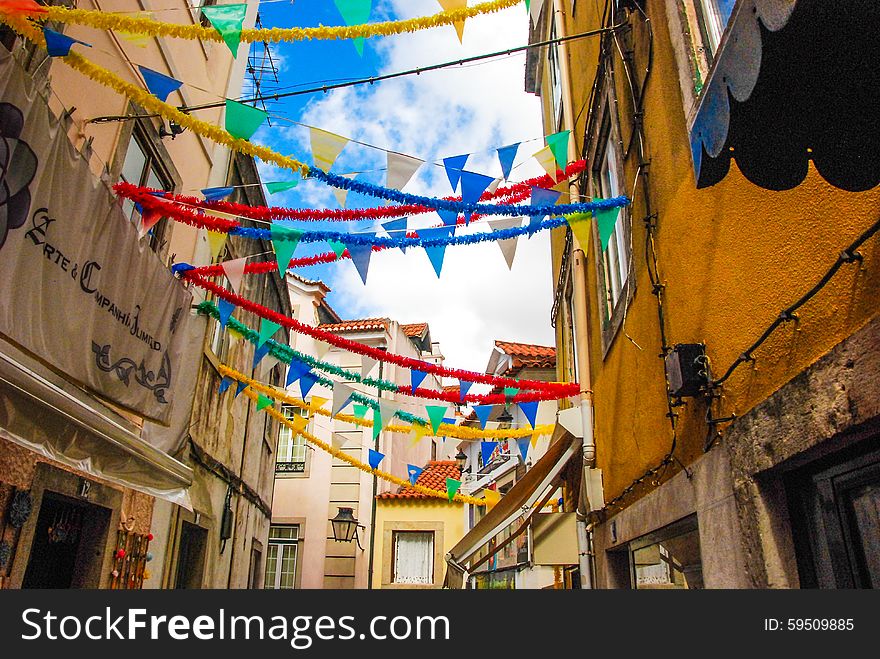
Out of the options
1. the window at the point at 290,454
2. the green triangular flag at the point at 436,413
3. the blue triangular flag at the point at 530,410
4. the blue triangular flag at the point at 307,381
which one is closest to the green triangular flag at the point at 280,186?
the blue triangular flag at the point at 307,381

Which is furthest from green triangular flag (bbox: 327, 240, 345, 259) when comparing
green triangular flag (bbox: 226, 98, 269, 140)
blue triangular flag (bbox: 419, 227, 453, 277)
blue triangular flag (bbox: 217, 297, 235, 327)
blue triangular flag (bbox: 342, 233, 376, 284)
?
blue triangular flag (bbox: 217, 297, 235, 327)

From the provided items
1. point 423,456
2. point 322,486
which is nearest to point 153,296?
point 322,486

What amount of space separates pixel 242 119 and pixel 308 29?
0.71 meters

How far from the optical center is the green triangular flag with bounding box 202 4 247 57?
365 cm

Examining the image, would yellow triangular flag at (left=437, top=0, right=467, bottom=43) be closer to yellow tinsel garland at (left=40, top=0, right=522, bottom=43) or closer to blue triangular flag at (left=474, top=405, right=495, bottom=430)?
yellow tinsel garland at (left=40, top=0, right=522, bottom=43)

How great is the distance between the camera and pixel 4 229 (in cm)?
316

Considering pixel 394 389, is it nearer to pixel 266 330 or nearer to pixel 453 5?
pixel 266 330

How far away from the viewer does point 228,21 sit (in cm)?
372

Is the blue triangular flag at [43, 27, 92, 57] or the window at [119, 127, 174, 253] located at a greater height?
the window at [119, 127, 174, 253]

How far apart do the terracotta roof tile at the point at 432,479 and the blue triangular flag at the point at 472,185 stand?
1501cm

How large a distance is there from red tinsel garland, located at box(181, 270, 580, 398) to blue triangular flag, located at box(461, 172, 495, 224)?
95.8 inches

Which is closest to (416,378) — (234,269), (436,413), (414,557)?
(436,413)

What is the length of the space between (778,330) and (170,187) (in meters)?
6.57
